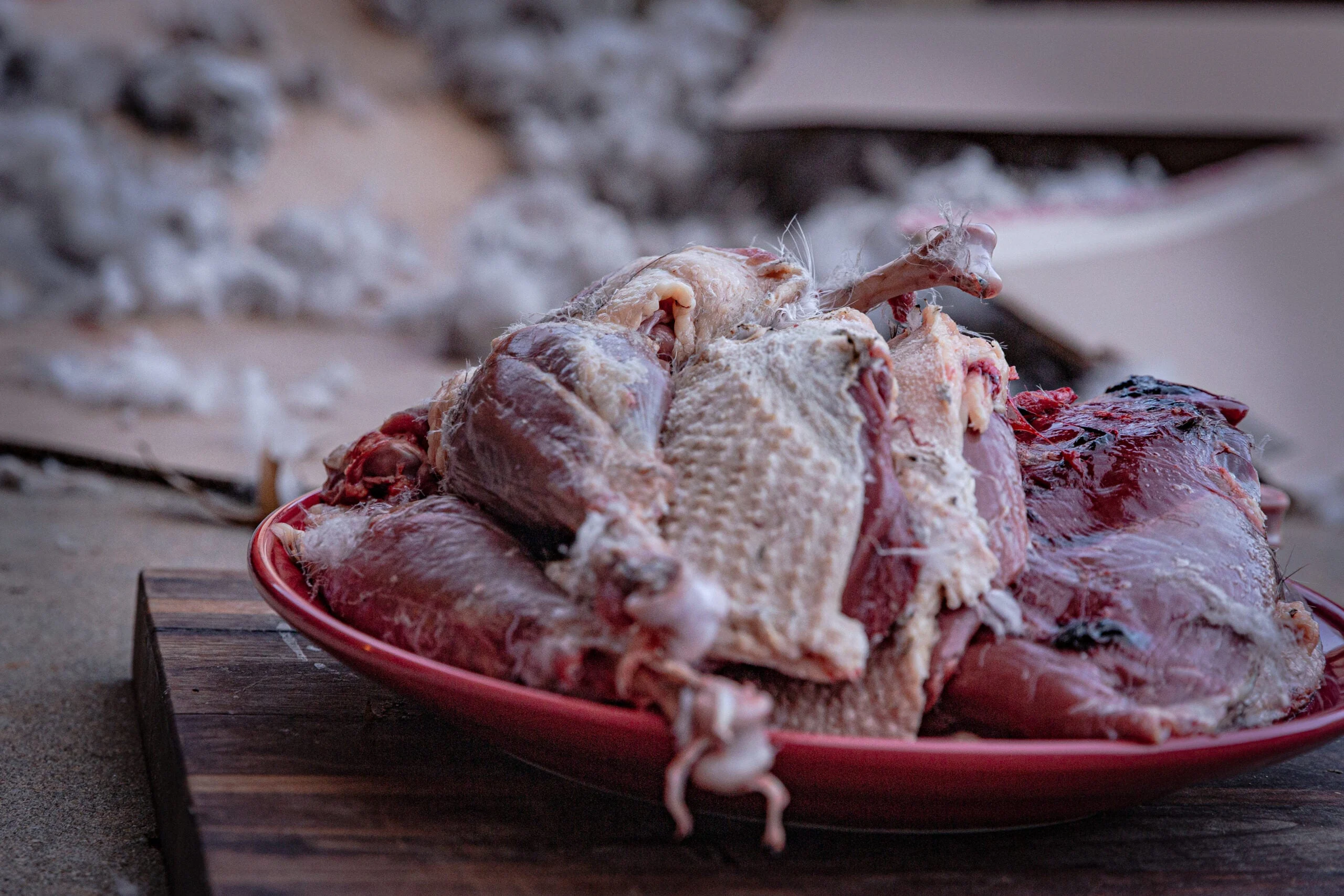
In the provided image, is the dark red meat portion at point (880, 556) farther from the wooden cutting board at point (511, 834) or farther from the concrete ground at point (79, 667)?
the concrete ground at point (79, 667)

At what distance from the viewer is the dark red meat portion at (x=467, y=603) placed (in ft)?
2.37

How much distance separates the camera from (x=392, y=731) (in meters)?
0.91

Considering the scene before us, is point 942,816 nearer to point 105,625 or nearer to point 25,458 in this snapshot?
point 105,625

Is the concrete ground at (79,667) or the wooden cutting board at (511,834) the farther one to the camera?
the concrete ground at (79,667)

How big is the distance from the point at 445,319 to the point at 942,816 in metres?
2.88

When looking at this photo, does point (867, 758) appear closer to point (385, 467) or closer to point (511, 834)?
point (511, 834)

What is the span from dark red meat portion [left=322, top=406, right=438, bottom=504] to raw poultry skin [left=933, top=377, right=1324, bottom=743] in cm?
45

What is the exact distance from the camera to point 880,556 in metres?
0.73

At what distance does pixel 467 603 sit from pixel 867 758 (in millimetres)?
270

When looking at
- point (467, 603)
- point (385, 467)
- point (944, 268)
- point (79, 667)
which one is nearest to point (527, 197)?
point (79, 667)

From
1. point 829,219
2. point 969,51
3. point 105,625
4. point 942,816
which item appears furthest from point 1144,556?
point 969,51

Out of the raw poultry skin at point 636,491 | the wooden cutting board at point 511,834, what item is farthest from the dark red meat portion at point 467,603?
the wooden cutting board at point 511,834

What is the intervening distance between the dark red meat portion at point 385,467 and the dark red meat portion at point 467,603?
77 mm

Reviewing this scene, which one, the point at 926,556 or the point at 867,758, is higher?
the point at 926,556
